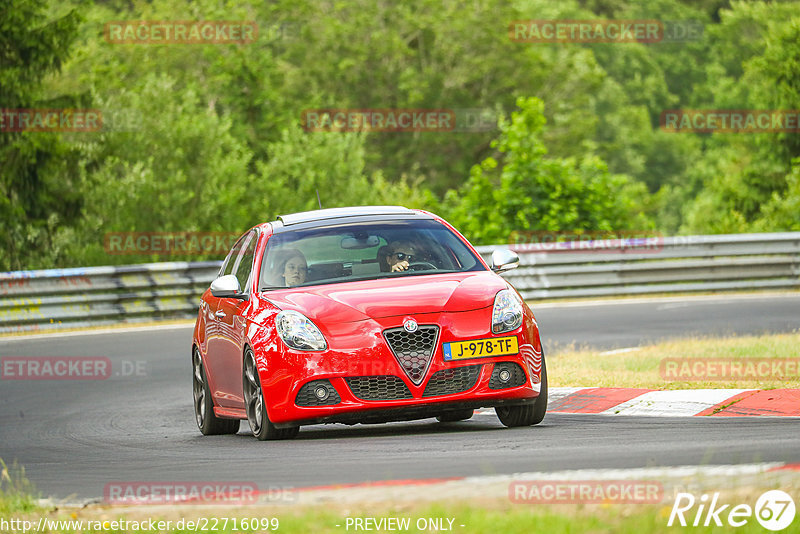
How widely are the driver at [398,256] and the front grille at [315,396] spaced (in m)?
1.33

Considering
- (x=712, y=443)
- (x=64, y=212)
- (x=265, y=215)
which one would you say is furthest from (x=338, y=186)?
(x=712, y=443)

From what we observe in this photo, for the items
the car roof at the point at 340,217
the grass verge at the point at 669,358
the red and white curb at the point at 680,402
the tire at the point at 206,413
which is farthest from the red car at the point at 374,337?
the grass verge at the point at 669,358


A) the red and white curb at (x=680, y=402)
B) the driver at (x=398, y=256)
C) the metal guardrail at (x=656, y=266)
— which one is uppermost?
the driver at (x=398, y=256)

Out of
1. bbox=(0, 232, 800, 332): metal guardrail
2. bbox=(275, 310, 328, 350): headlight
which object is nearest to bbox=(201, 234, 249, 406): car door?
bbox=(275, 310, 328, 350): headlight

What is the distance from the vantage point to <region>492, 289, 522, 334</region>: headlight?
840 cm

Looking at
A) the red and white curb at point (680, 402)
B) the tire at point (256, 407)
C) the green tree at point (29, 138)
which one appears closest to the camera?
the tire at point (256, 407)

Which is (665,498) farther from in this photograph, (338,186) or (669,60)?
(669,60)

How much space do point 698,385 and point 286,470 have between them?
4.48m

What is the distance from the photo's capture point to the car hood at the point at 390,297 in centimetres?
826

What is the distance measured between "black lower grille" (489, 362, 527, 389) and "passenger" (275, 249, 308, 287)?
1553mm

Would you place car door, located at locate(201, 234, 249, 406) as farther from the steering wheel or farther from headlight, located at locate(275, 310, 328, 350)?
the steering wheel

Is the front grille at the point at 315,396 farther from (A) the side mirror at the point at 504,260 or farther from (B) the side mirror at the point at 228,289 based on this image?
(A) the side mirror at the point at 504,260

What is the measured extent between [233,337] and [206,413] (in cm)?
119

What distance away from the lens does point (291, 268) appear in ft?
30.2
